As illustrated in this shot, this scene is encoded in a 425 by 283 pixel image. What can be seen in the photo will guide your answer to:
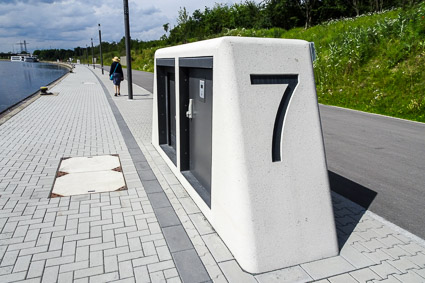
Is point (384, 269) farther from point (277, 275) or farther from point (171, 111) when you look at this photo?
point (171, 111)

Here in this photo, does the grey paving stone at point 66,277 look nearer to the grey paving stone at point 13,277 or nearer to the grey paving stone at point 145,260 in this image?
the grey paving stone at point 13,277

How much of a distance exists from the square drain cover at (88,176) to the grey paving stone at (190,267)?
85.6 inches

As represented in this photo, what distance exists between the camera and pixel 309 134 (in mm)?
3580

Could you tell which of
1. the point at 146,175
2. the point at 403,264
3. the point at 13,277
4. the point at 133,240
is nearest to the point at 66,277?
the point at 13,277

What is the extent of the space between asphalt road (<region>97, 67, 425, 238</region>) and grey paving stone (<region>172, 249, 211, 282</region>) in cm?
285

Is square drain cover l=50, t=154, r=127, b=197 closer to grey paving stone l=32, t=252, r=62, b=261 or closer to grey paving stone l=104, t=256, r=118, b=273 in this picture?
grey paving stone l=32, t=252, r=62, b=261

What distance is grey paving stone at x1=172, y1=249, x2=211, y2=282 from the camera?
3.15 metres

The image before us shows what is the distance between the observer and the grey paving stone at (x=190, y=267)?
10.3 feet

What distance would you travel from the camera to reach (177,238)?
3.83 metres

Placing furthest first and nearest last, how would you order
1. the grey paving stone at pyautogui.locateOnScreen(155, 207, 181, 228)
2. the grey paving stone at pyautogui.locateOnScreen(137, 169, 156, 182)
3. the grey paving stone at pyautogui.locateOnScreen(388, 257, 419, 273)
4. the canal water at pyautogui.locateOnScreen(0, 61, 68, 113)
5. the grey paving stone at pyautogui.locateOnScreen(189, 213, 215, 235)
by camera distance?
the canal water at pyautogui.locateOnScreen(0, 61, 68, 113) → the grey paving stone at pyautogui.locateOnScreen(137, 169, 156, 182) → the grey paving stone at pyautogui.locateOnScreen(155, 207, 181, 228) → the grey paving stone at pyautogui.locateOnScreen(189, 213, 215, 235) → the grey paving stone at pyautogui.locateOnScreen(388, 257, 419, 273)

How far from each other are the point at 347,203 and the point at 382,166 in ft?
7.60

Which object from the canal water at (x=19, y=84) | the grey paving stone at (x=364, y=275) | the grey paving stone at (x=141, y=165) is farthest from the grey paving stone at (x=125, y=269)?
the canal water at (x=19, y=84)

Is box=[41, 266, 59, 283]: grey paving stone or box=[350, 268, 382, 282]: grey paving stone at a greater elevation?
box=[41, 266, 59, 283]: grey paving stone

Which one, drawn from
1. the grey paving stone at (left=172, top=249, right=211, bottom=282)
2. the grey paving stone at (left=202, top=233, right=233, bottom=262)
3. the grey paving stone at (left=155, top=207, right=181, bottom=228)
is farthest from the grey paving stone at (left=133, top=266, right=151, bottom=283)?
the grey paving stone at (left=155, top=207, right=181, bottom=228)
